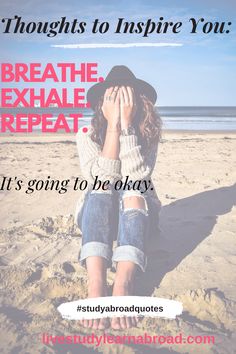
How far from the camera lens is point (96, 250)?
2.17 m

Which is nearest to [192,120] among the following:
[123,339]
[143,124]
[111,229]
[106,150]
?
[143,124]

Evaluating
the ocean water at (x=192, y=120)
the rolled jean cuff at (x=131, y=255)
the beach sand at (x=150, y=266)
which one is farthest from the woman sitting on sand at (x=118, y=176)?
the ocean water at (x=192, y=120)

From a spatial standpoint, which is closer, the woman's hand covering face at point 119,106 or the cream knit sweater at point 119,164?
the cream knit sweater at point 119,164

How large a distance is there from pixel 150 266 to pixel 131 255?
614mm

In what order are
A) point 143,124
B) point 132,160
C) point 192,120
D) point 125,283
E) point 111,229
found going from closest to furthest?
point 125,283 < point 111,229 < point 132,160 < point 143,124 < point 192,120

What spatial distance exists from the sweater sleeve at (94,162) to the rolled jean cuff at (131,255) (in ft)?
1.77

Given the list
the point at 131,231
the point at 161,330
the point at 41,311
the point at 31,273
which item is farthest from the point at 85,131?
the point at 161,330

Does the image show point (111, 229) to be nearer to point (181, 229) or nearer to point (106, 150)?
point (106, 150)

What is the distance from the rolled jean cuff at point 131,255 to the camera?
83.4 inches

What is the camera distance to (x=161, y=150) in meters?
8.20

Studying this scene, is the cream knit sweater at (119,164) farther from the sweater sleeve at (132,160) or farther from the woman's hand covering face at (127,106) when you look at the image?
the woman's hand covering face at (127,106)

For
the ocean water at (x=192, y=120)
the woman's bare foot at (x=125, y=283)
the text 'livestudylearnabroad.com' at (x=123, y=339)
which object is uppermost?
the ocean water at (x=192, y=120)

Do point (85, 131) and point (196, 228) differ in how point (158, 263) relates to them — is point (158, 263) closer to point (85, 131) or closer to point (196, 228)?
point (196, 228)

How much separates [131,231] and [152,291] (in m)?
0.47
